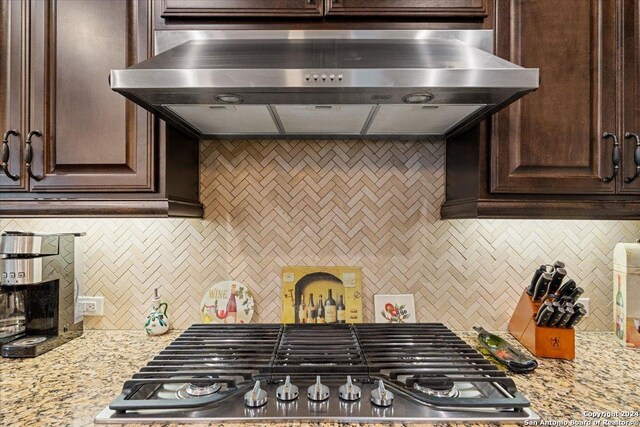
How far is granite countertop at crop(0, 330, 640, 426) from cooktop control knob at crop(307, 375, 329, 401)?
8cm

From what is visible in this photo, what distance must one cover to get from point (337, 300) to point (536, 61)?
109 cm

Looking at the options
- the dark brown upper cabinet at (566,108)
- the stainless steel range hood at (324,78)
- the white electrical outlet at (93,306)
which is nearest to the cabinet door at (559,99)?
the dark brown upper cabinet at (566,108)

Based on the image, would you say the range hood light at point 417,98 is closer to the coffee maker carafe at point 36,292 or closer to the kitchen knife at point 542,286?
the kitchen knife at point 542,286

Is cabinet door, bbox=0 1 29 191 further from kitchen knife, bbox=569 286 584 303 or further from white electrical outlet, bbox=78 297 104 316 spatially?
kitchen knife, bbox=569 286 584 303

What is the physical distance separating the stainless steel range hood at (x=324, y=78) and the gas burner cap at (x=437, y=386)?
0.77m

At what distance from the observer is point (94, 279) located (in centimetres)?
156

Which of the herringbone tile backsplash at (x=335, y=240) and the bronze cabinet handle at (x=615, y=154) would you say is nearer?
the bronze cabinet handle at (x=615, y=154)

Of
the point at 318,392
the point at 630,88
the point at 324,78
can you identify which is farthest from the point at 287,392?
the point at 630,88

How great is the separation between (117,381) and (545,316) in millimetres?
1350

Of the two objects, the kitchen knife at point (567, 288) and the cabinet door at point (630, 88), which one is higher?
the cabinet door at point (630, 88)

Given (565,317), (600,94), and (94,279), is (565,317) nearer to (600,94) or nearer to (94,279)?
(600,94)

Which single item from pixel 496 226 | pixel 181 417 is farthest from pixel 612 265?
pixel 181 417

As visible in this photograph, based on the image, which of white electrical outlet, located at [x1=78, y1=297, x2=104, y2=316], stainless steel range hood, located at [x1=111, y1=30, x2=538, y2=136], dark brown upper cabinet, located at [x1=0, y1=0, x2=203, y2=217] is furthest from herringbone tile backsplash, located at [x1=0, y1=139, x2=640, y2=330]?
dark brown upper cabinet, located at [x1=0, y1=0, x2=203, y2=217]

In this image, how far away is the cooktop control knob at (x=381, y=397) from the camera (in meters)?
0.92
